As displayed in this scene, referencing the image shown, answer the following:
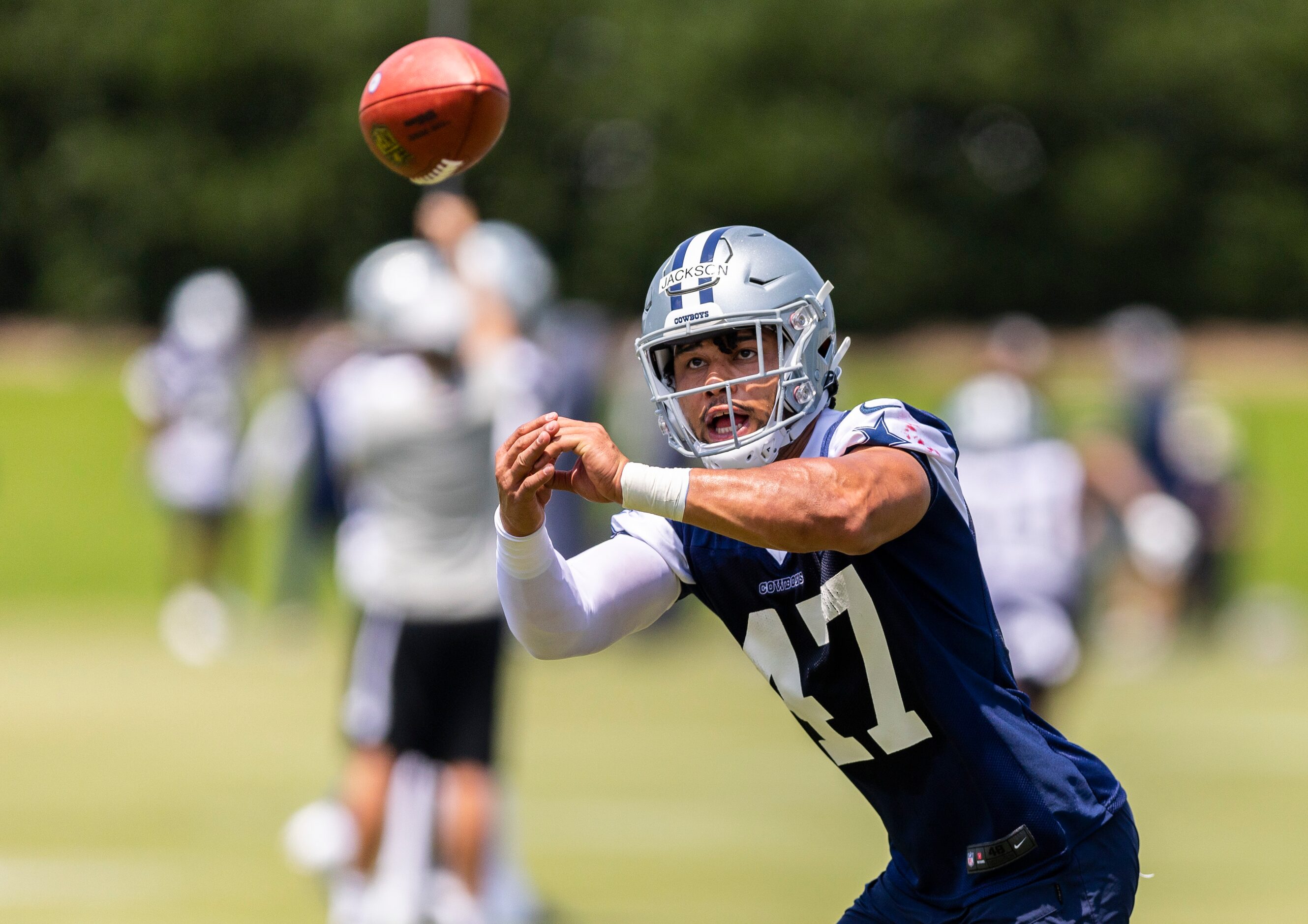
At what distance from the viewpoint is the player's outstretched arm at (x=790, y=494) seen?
2936 mm

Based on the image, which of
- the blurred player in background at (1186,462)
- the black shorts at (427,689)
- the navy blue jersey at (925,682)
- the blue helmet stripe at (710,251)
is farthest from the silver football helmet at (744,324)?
the blurred player in background at (1186,462)

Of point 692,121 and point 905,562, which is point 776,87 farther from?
point 905,562

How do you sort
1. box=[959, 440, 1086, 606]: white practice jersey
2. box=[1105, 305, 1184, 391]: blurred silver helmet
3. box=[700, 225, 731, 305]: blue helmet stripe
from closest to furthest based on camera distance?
box=[700, 225, 731, 305]: blue helmet stripe < box=[959, 440, 1086, 606]: white practice jersey < box=[1105, 305, 1184, 391]: blurred silver helmet

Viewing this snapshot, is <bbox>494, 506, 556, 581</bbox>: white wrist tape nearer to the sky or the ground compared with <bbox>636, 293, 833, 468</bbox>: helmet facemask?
nearer to the ground

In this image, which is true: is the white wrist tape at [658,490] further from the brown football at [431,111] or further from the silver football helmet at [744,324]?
the brown football at [431,111]

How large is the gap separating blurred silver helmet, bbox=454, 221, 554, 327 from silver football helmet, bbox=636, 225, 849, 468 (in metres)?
2.95

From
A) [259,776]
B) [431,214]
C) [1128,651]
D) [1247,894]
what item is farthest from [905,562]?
[1128,651]

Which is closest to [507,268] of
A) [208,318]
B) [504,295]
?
[504,295]

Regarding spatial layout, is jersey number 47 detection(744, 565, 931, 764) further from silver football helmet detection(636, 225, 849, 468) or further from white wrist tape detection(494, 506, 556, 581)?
white wrist tape detection(494, 506, 556, 581)

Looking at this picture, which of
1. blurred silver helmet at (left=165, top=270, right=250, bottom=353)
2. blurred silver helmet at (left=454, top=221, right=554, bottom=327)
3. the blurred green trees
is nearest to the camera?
blurred silver helmet at (left=454, top=221, right=554, bottom=327)

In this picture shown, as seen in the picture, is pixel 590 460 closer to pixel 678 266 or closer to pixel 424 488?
pixel 678 266

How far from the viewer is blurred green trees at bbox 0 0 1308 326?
38750mm

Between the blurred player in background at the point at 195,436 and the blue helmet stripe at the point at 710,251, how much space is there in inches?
400

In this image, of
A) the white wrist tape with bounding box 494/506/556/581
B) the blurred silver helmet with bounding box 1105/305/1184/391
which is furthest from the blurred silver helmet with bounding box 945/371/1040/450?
the blurred silver helmet with bounding box 1105/305/1184/391
